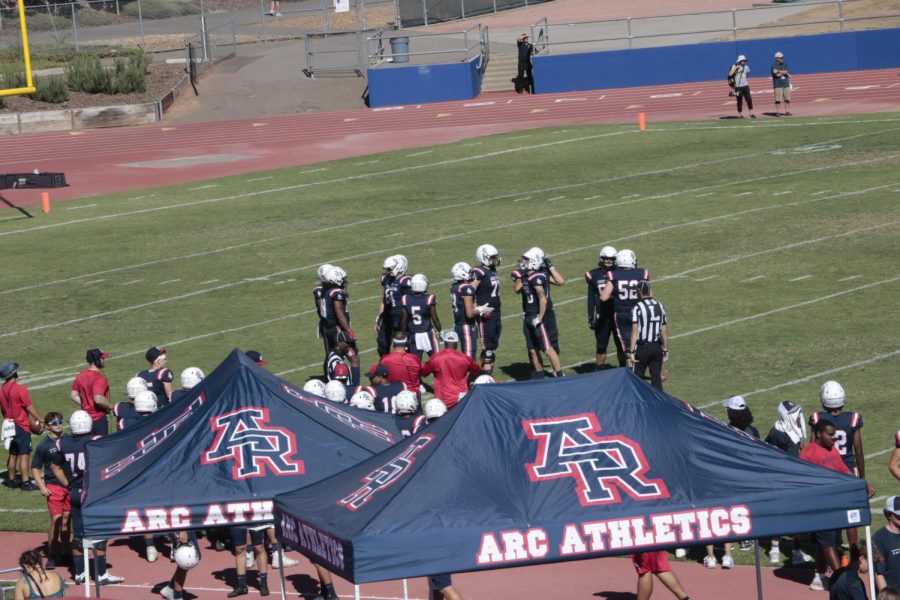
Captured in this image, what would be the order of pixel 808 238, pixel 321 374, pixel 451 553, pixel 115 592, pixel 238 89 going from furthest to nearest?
1. pixel 238 89
2. pixel 808 238
3. pixel 321 374
4. pixel 115 592
5. pixel 451 553

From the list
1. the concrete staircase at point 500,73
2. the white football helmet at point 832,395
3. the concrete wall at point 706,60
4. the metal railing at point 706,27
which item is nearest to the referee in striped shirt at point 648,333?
the white football helmet at point 832,395

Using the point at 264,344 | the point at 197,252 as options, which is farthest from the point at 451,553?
the point at 197,252

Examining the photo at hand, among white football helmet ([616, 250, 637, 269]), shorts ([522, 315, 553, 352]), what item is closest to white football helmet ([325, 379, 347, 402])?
shorts ([522, 315, 553, 352])

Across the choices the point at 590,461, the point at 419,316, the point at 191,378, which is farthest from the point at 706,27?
the point at 590,461

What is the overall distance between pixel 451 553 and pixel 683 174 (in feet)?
76.4

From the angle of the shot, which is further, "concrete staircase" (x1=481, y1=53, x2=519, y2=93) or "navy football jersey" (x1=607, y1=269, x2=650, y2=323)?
"concrete staircase" (x1=481, y1=53, x2=519, y2=93)

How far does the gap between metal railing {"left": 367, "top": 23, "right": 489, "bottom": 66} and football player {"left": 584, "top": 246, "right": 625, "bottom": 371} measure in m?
28.2

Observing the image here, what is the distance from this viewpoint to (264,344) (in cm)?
2130

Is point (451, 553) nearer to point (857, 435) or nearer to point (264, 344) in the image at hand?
point (857, 435)

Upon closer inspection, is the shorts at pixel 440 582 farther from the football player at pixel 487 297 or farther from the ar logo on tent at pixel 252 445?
the football player at pixel 487 297

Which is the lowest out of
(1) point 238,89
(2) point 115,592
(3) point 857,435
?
(2) point 115,592

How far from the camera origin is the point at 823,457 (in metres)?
11.3

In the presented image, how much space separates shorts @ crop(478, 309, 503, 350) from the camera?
18.0 meters

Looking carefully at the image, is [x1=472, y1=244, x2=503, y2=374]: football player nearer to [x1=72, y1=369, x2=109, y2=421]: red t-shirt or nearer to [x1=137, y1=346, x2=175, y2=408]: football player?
[x1=137, y1=346, x2=175, y2=408]: football player
